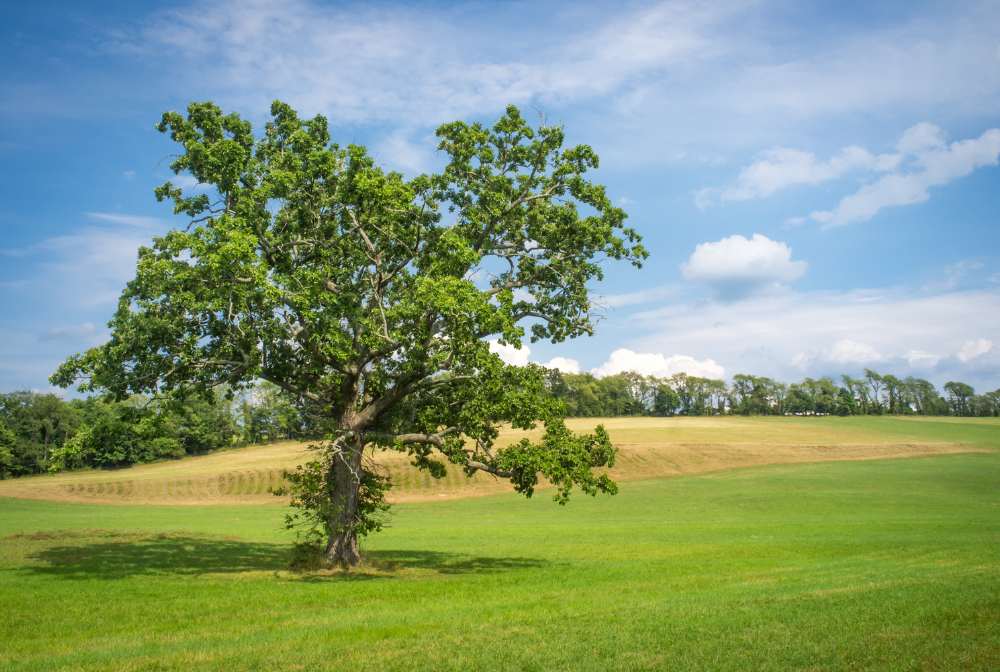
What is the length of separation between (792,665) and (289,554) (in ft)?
73.0

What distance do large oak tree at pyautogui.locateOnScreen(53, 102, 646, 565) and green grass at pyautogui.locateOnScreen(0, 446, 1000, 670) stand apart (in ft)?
12.9

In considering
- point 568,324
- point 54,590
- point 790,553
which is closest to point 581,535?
point 790,553

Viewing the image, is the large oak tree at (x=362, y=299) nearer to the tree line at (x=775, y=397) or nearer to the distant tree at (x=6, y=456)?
the distant tree at (x=6, y=456)

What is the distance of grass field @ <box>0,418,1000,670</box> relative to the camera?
36.5ft

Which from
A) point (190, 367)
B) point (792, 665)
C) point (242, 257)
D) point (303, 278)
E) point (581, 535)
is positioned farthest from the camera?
point (581, 535)

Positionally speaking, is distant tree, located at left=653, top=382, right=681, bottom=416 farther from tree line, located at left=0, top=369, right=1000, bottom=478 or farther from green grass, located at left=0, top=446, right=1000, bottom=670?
green grass, located at left=0, top=446, right=1000, bottom=670

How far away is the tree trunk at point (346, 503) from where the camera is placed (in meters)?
23.3

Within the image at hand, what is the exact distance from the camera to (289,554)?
92.8 ft

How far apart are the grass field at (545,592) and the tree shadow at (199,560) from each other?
0.45ft

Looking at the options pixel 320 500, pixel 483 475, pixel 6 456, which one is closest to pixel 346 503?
pixel 320 500

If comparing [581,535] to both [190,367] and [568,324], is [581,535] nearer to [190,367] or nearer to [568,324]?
[568,324]

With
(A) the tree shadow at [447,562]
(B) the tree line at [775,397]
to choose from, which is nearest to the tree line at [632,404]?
(B) the tree line at [775,397]

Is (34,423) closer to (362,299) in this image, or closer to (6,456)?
(6,456)

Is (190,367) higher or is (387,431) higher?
(190,367)
